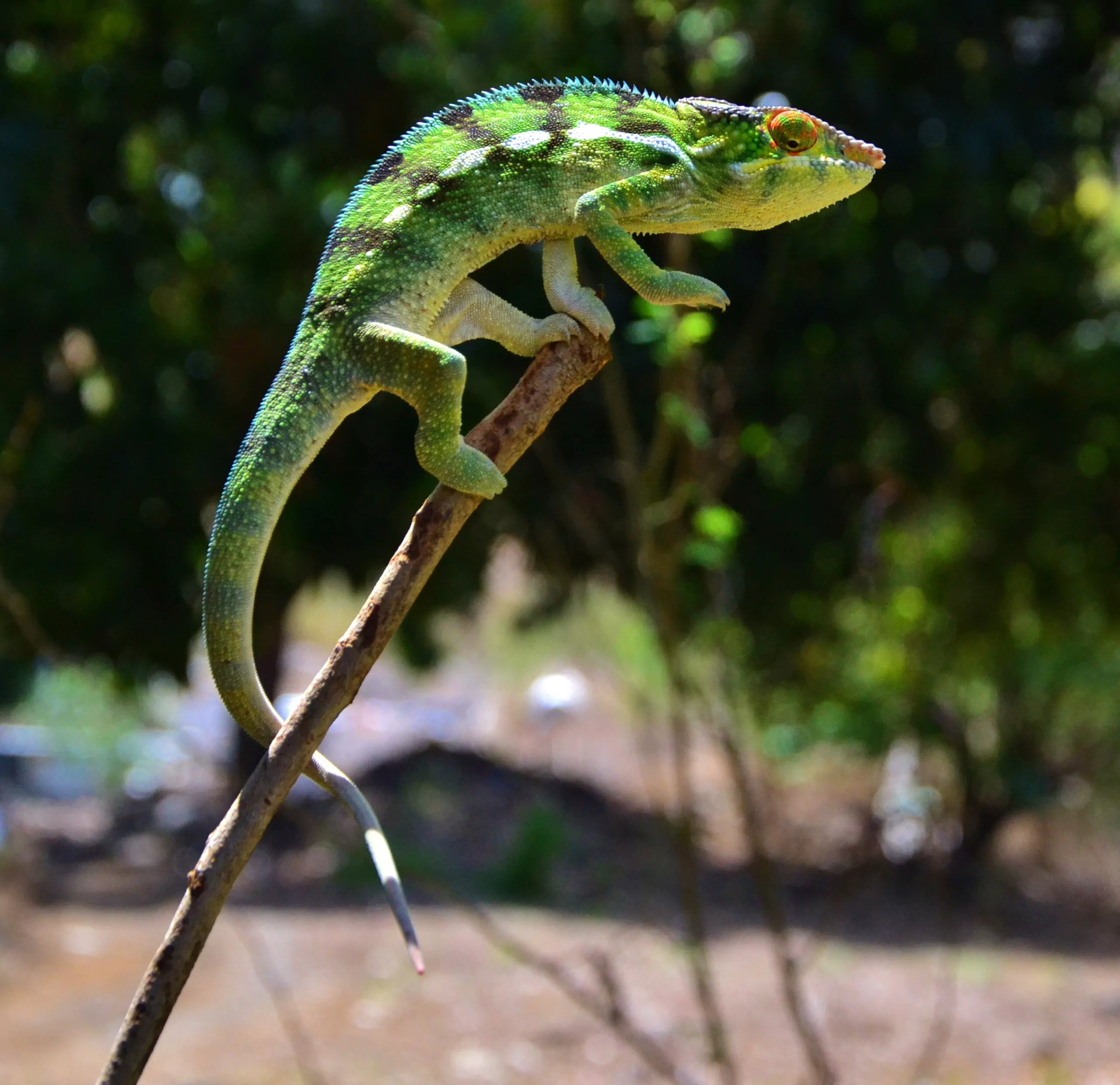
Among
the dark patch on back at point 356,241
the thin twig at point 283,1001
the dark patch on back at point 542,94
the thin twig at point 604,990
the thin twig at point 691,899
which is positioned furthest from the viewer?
the thin twig at point 283,1001

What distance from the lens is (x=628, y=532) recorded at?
162 inches

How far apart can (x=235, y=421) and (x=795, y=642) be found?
11.3 ft

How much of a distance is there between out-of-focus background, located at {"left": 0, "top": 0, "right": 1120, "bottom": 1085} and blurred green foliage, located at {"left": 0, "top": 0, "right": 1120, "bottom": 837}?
26mm

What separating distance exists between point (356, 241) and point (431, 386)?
0.59 ft

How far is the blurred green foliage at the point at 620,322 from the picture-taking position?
6.48 m

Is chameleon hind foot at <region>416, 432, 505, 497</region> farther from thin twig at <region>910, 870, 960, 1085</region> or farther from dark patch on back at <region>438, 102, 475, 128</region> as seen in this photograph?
thin twig at <region>910, 870, 960, 1085</region>

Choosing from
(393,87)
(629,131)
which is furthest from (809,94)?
(629,131)

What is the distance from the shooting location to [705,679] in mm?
6109

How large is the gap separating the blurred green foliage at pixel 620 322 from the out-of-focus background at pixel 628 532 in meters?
0.03

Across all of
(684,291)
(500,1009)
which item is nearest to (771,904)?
(684,291)

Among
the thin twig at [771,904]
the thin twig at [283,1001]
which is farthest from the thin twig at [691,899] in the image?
the thin twig at [283,1001]

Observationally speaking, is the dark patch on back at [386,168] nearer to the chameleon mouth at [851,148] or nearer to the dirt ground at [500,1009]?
the chameleon mouth at [851,148]

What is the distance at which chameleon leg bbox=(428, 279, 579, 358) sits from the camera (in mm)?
1437

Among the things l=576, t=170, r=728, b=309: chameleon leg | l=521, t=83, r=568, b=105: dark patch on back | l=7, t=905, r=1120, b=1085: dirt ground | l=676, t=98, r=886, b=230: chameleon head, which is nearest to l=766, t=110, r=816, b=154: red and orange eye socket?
l=676, t=98, r=886, b=230: chameleon head
